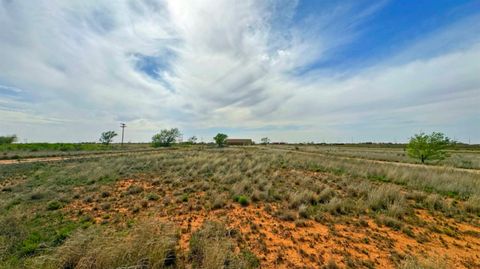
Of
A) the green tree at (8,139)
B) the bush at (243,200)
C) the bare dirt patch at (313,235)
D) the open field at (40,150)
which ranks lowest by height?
the bare dirt patch at (313,235)

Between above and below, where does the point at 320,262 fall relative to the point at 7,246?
below

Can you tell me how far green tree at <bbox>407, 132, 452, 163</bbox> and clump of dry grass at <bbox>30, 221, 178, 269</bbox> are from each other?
28.1 m

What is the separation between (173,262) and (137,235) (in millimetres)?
965

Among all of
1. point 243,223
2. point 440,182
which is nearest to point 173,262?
point 243,223

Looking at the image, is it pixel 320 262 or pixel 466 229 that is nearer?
pixel 320 262

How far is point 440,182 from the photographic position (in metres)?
11.5

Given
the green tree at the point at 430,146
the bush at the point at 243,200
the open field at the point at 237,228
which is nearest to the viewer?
the open field at the point at 237,228

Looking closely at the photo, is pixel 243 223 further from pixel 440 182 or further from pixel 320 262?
pixel 440 182

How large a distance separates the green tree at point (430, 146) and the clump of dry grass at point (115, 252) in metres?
28.1

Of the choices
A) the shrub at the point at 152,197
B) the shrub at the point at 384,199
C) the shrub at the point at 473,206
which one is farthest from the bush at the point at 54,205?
the shrub at the point at 473,206

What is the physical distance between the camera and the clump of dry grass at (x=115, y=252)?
3486mm

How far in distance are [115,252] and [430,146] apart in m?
29.3

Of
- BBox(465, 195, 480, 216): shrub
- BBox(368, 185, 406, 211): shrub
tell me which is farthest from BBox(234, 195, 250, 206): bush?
BBox(465, 195, 480, 216): shrub

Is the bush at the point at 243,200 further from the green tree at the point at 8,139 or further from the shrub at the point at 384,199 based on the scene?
the green tree at the point at 8,139
